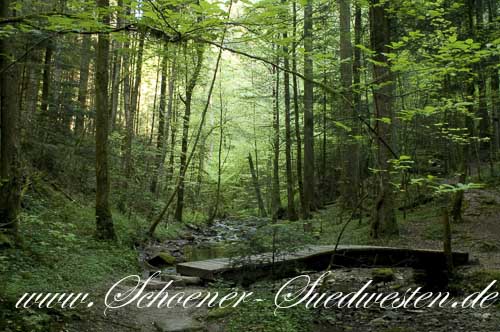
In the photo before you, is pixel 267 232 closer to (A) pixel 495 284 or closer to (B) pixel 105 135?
(A) pixel 495 284

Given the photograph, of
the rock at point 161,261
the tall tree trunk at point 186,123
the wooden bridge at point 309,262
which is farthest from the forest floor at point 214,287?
the tall tree trunk at point 186,123

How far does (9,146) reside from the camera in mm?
6227

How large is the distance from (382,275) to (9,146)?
282 inches

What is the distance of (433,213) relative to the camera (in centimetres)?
1284

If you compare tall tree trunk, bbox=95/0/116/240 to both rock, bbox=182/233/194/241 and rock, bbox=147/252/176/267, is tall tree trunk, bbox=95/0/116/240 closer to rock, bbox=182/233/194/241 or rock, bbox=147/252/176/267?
rock, bbox=147/252/176/267

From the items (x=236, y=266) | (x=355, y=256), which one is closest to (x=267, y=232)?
(x=236, y=266)

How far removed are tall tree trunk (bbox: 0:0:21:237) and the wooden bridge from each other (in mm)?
3311

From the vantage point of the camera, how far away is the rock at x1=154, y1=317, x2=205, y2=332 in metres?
5.17

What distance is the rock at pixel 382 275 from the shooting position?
797cm

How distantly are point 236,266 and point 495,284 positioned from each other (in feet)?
13.8

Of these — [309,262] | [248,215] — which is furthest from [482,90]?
[309,262]

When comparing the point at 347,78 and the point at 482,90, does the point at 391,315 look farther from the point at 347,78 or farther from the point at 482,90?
the point at 482,90

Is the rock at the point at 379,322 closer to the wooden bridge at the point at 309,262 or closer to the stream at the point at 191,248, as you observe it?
the wooden bridge at the point at 309,262

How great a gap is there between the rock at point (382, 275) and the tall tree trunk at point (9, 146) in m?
6.60
